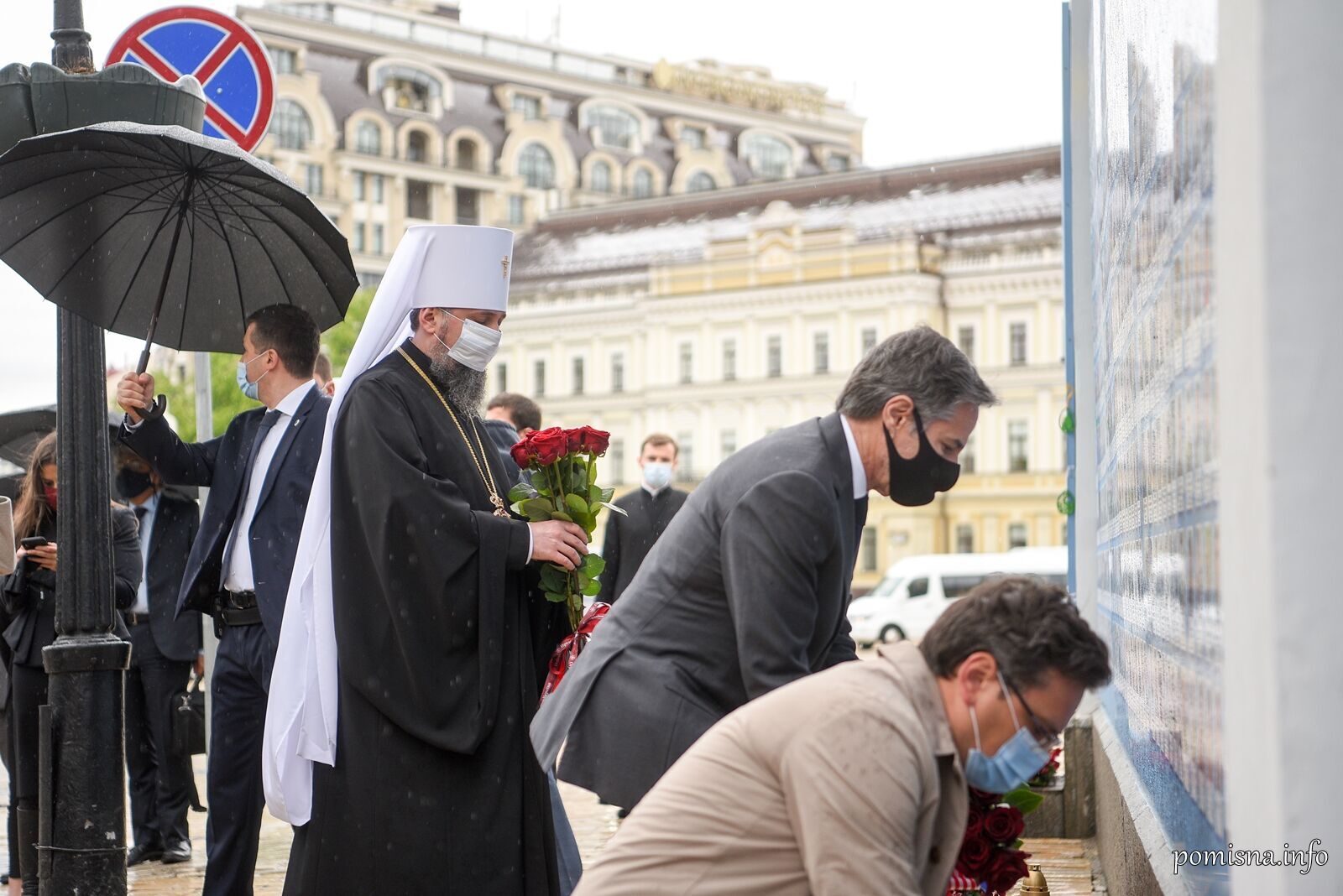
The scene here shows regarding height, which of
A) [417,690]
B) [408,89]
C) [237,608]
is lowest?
[417,690]

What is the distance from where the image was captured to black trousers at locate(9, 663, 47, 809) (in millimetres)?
6609

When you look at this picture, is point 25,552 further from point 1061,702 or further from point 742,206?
point 742,206

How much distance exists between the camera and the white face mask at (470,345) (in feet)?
16.2

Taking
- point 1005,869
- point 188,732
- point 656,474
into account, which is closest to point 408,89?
point 656,474

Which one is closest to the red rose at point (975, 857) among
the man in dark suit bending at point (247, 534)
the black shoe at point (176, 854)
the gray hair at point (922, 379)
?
the gray hair at point (922, 379)

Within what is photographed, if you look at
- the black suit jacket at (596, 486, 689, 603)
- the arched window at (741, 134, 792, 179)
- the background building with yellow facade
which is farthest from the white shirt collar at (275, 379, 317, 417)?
the arched window at (741, 134, 792, 179)

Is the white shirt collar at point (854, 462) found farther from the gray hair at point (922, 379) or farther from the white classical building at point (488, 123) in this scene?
the white classical building at point (488, 123)

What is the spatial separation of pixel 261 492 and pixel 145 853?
2.66 meters

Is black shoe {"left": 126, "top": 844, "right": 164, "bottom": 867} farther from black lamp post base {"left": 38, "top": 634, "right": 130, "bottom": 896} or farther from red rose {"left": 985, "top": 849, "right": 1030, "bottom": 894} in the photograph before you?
red rose {"left": 985, "top": 849, "right": 1030, "bottom": 894}

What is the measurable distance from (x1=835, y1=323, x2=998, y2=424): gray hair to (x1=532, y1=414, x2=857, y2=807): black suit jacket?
8 cm

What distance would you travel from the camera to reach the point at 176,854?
7.72 meters

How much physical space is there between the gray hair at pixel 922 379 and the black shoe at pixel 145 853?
5171 millimetres

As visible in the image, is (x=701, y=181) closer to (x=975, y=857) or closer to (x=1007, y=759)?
(x=975, y=857)

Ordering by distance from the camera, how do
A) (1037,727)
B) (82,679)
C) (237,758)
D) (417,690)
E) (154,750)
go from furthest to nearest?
(154,750)
(237,758)
(82,679)
(417,690)
(1037,727)
